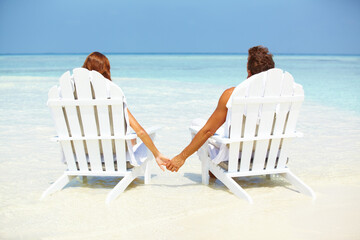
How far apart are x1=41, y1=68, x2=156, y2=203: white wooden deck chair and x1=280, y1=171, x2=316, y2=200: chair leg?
1.66 metres

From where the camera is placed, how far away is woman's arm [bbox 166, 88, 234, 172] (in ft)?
12.5

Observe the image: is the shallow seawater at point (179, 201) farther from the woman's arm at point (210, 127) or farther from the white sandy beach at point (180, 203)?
the woman's arm at point (210, 127)

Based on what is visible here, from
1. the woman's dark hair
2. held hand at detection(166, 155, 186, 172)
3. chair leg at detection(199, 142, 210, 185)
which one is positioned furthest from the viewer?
chair leg at detection(199, 142, 210, 185)

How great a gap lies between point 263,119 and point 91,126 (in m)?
1.70

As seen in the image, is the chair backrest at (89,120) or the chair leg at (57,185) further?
the chair leg at (57,185)

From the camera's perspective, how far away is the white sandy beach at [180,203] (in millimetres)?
3211

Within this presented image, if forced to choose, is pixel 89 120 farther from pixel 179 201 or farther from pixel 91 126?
pixel 179 201

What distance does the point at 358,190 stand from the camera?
420cm

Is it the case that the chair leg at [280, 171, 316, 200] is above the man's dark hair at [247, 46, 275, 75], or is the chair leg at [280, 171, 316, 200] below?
below

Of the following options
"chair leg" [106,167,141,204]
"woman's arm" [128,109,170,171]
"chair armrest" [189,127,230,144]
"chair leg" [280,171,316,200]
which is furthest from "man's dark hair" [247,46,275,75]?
"chair leg" [106,167,141,204]

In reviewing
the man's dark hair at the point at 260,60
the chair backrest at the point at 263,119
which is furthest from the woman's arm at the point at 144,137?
the man's dark hair at the point at 260,60

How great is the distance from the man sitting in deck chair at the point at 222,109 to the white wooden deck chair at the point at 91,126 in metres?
0.63

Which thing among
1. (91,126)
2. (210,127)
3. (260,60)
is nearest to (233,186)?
(210,127)

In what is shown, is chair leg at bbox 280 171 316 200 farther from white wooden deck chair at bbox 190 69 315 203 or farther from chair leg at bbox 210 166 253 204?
chair leg at bbox 210 166 253 204
